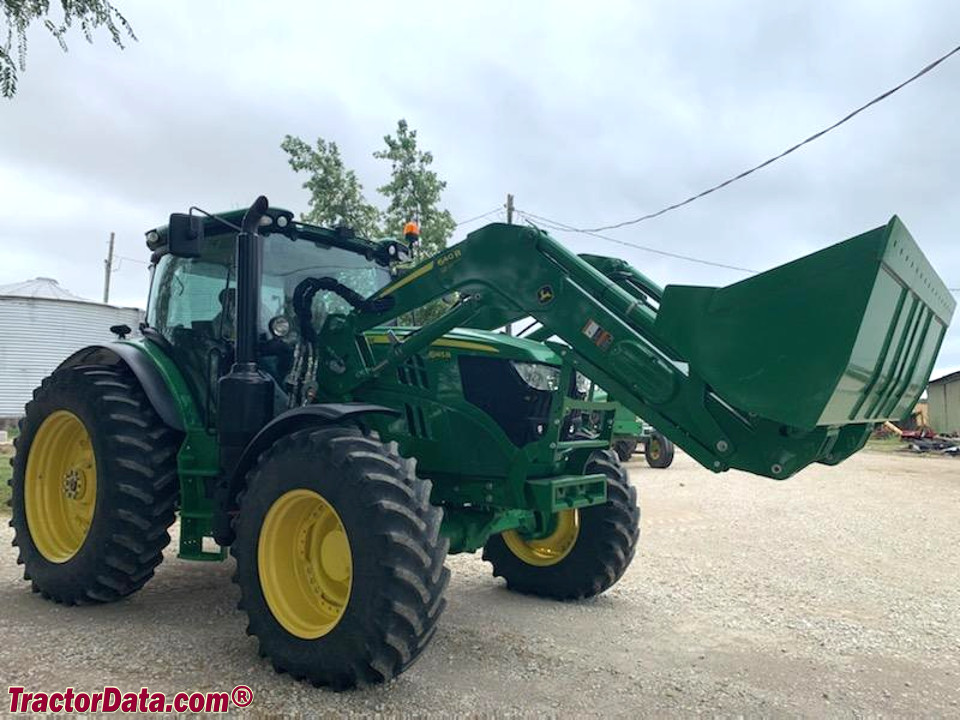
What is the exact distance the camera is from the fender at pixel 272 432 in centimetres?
386

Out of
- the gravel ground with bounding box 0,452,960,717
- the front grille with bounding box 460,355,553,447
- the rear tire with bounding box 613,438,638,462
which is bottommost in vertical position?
the gravel ground with bounding box 0,452,960,717

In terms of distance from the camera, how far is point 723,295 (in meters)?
3.47

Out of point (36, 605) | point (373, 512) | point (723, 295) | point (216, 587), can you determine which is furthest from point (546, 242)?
point (36, 605)

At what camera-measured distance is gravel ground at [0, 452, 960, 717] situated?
11.8ft

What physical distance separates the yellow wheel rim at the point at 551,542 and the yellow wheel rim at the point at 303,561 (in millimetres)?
1753

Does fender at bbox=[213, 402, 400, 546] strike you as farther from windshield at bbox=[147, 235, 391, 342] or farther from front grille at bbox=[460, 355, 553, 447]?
windshield at bbox=[147, 235, 391, 342]

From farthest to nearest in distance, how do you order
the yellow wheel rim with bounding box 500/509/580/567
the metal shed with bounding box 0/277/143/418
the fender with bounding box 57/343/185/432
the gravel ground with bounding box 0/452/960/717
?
the metal shed with bounding box 0/277/143/418 → the yellow wheel rim with bounding box 500/509/580/567 → the fender with bounding box 57/343/185/432 → the gravel ground with bounding box 0/452/960/717

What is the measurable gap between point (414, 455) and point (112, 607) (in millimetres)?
2282

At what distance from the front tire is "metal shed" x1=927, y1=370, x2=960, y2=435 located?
3567 centimetres

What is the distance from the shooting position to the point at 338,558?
12.6 feet

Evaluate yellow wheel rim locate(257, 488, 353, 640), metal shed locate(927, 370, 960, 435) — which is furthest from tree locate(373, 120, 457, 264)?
metal shed locate(927, 370, 960, 435)

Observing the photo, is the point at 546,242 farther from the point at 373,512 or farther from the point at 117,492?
the point at 117,492

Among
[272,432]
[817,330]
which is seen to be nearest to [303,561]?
[272,432]

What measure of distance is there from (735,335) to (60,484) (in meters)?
4.73
